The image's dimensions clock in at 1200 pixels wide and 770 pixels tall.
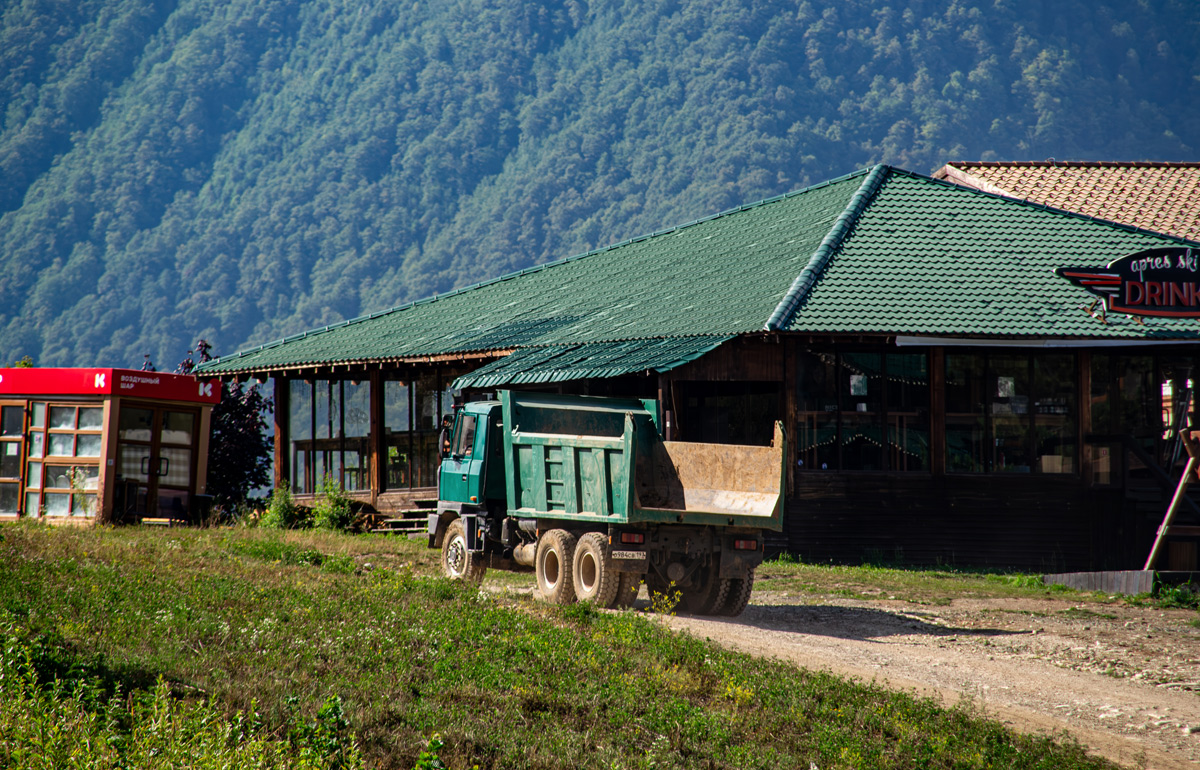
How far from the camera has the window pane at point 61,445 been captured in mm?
22716

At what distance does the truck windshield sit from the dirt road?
12.2 feet

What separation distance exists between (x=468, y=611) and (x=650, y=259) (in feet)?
60.4

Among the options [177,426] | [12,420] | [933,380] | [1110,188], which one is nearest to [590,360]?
[933,380]

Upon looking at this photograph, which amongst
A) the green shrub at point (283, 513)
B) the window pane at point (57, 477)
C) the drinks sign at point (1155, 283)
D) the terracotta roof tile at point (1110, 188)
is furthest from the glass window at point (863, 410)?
the window pane at point (57, 477)

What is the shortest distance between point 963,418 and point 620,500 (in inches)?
418

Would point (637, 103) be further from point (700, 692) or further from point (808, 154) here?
point (700, 692)

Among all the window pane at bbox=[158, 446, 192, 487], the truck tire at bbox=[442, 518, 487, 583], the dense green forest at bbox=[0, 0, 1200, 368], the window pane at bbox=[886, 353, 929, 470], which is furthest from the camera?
the dense green forest at bbox=[0, 0, 1200, 368]

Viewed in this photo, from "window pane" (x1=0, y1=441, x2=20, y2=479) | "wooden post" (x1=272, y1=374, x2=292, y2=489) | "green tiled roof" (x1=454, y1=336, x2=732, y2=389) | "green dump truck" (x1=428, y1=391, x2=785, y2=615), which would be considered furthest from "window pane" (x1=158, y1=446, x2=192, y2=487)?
"green dump truck" (x1=428, y1=391, x2=785, y2=615)

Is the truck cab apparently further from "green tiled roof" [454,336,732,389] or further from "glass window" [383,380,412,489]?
"glass window" [383,380,412,489]

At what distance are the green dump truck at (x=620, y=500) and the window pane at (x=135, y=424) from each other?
33.7 feet

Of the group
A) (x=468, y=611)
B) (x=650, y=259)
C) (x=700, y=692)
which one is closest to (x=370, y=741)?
(x=700, y=692)

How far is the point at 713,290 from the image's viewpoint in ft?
80.5

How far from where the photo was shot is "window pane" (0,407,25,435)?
22906mm

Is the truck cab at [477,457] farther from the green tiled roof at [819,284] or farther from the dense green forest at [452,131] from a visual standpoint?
the dense green forest at [452,131]
